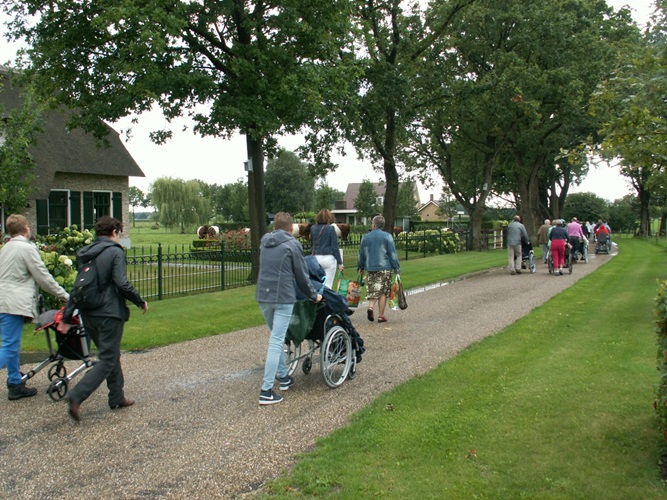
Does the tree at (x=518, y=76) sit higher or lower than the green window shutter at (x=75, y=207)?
higher

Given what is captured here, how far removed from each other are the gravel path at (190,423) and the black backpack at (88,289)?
1.06m

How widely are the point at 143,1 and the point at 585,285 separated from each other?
13.6m

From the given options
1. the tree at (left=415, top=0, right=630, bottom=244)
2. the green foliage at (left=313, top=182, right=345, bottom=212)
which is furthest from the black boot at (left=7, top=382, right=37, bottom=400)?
the green foliage at (left=313, top=182, right=345, bottom=212)

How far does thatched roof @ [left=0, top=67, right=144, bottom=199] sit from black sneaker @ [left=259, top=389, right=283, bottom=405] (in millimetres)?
22127

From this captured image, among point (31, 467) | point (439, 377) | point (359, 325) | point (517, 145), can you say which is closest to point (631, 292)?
point (359, 325)

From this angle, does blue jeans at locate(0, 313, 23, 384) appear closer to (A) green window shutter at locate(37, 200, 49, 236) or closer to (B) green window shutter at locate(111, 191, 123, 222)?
(A) green window shutter at locate(37, 200, 49, 236)

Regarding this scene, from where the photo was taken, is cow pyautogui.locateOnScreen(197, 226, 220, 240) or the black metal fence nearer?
the black metal fence

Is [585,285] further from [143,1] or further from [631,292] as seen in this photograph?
[143,1]

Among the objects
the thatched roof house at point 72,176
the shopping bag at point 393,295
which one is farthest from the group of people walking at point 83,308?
the thatched roof house at point 72,176

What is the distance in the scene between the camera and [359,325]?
10.8m

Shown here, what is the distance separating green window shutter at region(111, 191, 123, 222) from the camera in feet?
104

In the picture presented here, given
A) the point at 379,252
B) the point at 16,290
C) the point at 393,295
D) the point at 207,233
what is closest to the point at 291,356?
the point at 16,290

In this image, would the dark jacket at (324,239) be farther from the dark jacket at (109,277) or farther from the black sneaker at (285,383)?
the dark jacket at (109,277)

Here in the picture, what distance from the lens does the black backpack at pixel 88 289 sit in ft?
18.3
